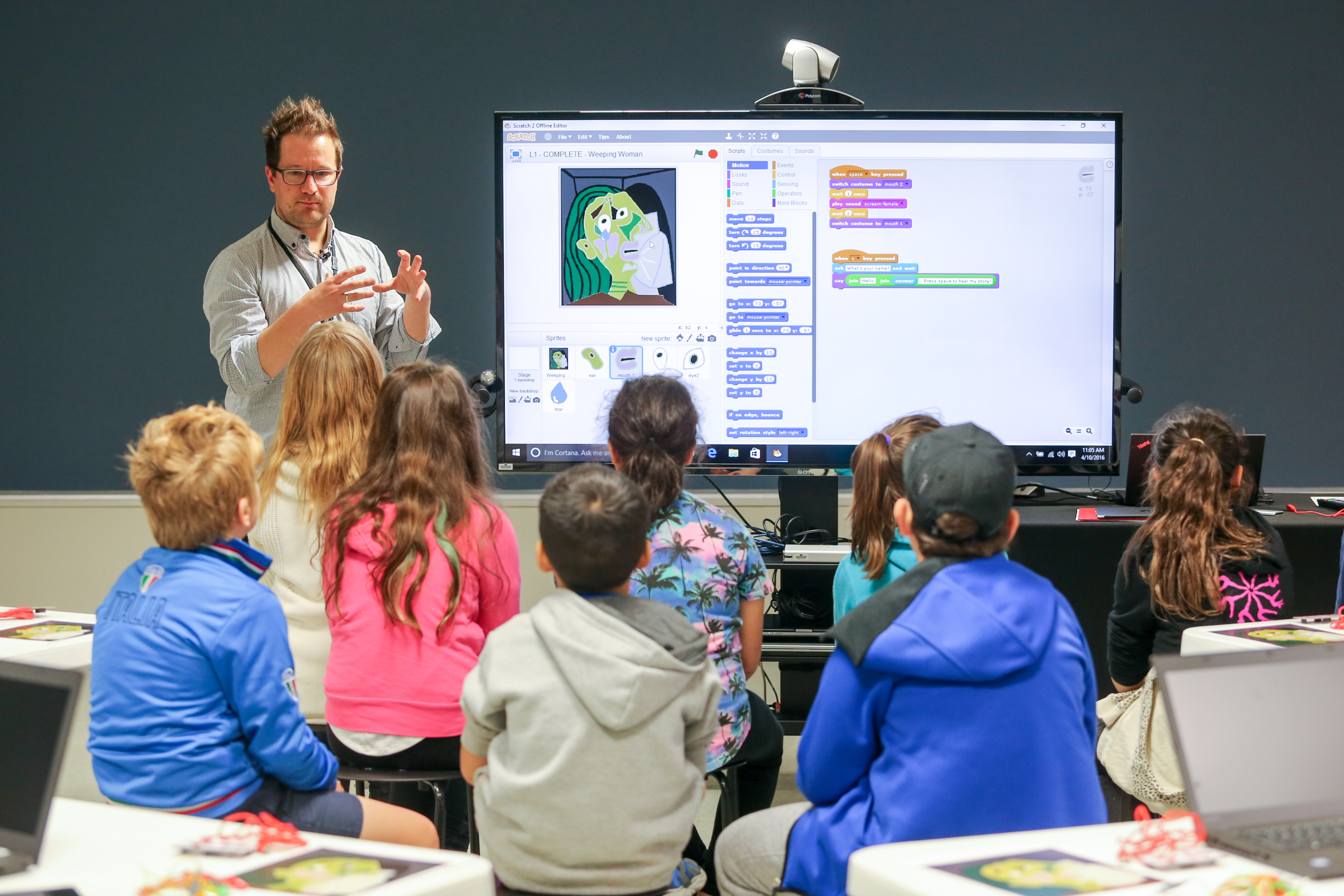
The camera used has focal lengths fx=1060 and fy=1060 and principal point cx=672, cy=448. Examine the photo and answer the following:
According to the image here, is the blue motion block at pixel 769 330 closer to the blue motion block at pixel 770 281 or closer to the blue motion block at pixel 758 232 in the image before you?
the blue motion block at pixel 770 281

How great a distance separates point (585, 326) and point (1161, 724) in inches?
67.9

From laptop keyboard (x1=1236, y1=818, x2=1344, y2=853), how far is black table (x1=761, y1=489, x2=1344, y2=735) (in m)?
1.70

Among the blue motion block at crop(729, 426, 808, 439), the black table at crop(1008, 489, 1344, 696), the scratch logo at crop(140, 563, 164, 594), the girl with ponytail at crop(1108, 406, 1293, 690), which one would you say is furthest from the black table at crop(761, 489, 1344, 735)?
the scratch logo at crop(140, 563, 164, 594)

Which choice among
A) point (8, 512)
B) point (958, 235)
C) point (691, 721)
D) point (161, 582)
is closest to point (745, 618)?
point (691, 721)

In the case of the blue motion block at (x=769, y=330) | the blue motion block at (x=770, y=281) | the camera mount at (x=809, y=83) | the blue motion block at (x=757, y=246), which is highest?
the camera mount at (x=809, y=83)

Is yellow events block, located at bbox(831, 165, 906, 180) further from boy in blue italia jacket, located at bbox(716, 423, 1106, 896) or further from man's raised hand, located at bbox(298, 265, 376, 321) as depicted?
boy in blue italia jacket, located at bbox(716, 423, 1106, 896)

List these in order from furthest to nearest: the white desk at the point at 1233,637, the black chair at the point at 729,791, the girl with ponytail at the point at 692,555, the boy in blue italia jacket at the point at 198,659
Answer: the black chair at the point at 729,791 < the girl with ponytail at the point at 692,555 < the white desk at the point at 1233,637 < the boy in blue italia jacket at the point at 198,659

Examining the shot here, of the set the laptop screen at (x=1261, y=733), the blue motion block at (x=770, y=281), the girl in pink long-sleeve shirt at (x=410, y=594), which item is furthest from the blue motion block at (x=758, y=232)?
the laptop screen at (x=1261, y=733)

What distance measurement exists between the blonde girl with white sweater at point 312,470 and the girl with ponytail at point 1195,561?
5.31 feet

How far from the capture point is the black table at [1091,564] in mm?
2855

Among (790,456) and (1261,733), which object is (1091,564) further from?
(1261,733)

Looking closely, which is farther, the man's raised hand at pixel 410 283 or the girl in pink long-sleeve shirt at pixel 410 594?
the man's raised hand at pixel 410 283

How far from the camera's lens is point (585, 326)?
295 centimetres

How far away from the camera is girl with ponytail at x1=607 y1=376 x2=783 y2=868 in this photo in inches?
74.7
